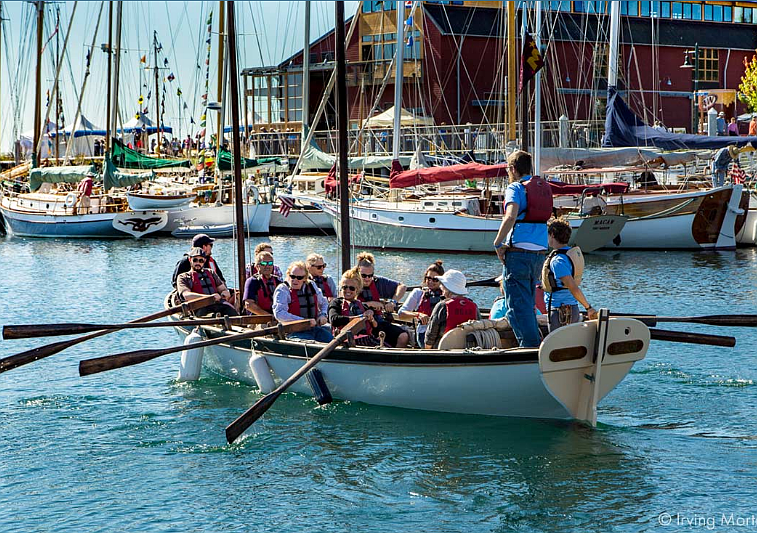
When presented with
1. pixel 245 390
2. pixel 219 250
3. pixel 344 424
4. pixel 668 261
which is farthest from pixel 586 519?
pixel 219 250

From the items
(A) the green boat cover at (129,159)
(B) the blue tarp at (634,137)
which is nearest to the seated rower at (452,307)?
(B) the blue tarp at (634,137)

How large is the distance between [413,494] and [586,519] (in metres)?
1.73

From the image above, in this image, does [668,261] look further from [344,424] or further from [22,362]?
[22,362]

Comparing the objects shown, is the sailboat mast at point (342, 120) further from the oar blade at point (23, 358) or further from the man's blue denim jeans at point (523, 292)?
the oar blade at point (23, 358)

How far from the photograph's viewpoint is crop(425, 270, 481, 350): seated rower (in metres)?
11.2

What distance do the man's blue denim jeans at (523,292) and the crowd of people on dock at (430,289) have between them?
0.04 feet

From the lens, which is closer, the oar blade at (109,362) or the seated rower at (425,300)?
the oar blade at (109,362)

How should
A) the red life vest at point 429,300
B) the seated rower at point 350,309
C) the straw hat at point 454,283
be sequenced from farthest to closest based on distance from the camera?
the red life vest at point 429,300, the seated rower at point 350,309, the straw hat at point 454,283

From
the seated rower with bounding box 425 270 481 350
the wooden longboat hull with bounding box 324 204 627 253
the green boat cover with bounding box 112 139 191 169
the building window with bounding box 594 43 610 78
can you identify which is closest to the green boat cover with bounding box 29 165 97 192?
the green boat cover with bounding box 112 139 191 169

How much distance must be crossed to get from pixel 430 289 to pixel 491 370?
6.92ft

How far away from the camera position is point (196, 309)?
14016 mm

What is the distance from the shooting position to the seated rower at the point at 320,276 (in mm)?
13148

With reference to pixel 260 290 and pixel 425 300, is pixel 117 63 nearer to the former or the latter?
pixel 260 290

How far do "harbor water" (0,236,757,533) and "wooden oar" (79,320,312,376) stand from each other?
983mm
